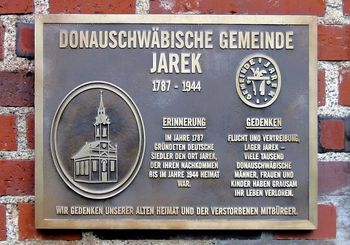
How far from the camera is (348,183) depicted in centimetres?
197

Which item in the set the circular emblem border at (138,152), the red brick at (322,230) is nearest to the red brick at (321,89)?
the red brick at (322,230)

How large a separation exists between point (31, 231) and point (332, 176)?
822mm

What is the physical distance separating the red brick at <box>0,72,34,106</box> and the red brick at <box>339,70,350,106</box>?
2.73ft

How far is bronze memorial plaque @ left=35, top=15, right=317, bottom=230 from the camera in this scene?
6.32ft

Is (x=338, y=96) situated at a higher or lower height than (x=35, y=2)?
lower


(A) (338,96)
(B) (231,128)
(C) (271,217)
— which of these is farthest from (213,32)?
(C) (271,217)

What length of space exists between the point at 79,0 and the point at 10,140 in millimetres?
420

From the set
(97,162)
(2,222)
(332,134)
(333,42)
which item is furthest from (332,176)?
(2,222)

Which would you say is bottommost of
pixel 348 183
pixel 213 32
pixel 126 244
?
pixel 126 244

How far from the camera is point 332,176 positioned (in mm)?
1971

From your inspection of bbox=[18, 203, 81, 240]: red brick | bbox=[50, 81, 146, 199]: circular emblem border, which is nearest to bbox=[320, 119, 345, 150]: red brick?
bbox=[50, 81, 146, 199]: circular emblem border

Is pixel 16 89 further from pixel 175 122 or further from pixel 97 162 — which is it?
pixel 175 122

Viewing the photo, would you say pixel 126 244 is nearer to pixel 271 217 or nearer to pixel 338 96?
pixel 271 217

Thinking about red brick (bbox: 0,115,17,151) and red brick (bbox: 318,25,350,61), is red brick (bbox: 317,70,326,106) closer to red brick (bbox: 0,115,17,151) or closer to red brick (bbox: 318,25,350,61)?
red brick (bbox: 318,25,350,61)
